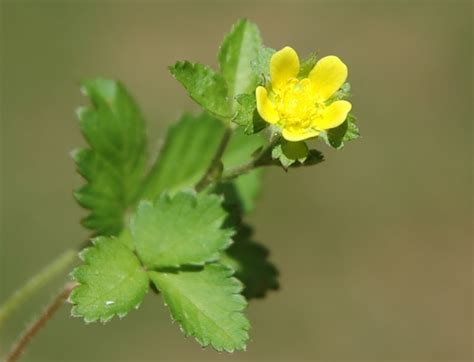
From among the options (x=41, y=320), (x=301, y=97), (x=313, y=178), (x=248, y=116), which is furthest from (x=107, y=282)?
(x=313, y=178)

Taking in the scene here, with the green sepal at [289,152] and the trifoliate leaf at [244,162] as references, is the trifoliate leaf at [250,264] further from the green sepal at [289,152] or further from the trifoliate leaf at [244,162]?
the green sepal at [289,152]

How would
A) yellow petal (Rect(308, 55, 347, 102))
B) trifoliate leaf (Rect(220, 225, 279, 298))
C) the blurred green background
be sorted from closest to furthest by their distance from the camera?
yellow petal (Rect(308, 55, 347, 102)) → trifoliate leaf (Rect(220, 225, 279, 298)) → the blurred green background

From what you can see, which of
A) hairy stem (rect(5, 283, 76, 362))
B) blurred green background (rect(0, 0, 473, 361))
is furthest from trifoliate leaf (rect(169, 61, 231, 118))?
blurred green background (rect(0, 0, 473, 361))

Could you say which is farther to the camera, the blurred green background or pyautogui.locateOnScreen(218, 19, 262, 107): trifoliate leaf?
the blurred green background

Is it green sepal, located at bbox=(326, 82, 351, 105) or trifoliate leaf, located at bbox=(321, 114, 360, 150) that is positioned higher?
green sepal, located at bbox=(326, 82, 351, 105)

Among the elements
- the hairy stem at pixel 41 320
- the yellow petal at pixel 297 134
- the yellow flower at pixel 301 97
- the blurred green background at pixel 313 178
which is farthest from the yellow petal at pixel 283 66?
the blurred green background at pixel 313 178

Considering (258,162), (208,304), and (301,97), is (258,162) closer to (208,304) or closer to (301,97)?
(301,97)

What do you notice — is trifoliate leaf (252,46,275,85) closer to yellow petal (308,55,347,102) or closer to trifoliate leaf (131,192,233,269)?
yellow petal (308,55,347,102)
